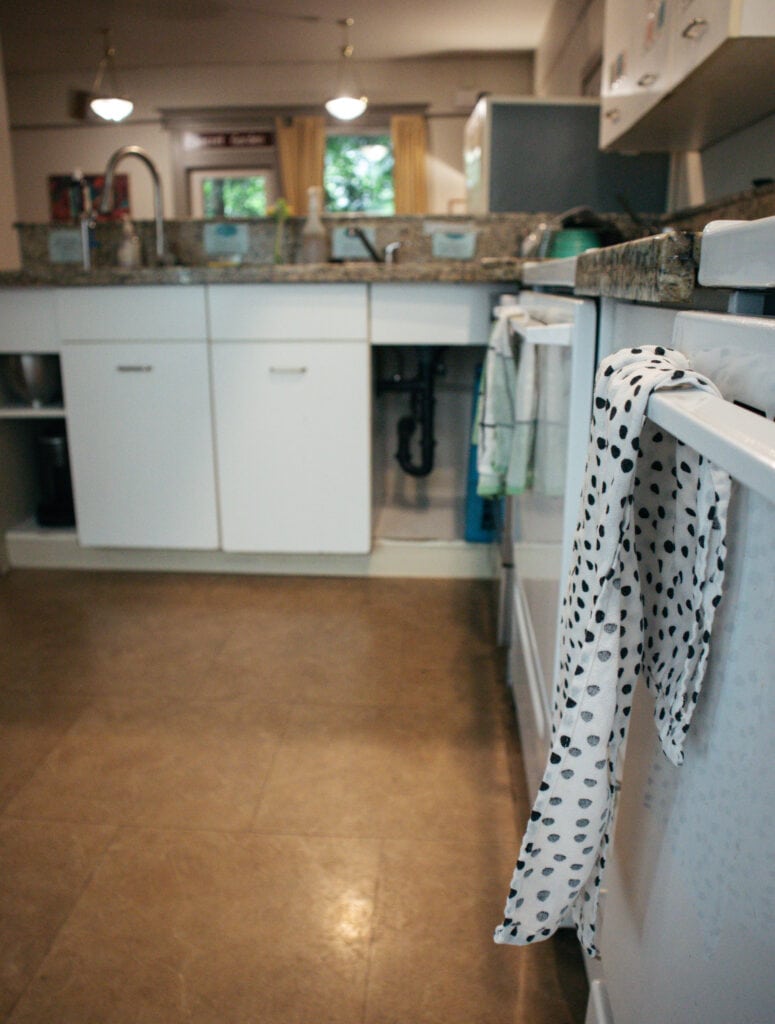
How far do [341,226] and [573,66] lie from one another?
246cm

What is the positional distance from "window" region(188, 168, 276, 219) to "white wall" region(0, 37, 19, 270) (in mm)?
4107

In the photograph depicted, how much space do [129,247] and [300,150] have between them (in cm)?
442

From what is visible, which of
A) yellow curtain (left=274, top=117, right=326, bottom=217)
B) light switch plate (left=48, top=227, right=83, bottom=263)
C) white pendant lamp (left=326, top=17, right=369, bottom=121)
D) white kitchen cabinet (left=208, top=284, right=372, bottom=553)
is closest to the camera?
white kitchen cabinet (left=208, top=284, right=372, bottom=553)

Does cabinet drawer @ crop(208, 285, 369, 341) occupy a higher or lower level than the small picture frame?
lower

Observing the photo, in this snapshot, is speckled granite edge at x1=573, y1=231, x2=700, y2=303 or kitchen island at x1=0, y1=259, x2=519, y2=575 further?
kitchen island at x1=0, y1=259, x2=519, y2=575

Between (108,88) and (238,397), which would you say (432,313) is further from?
(108,88)

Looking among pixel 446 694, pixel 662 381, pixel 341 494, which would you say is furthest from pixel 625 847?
pixel 341 494

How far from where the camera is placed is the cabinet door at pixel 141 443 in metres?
2.31

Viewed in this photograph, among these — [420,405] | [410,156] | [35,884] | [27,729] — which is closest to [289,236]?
[420,405]

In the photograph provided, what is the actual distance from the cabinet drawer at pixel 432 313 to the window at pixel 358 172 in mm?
4733

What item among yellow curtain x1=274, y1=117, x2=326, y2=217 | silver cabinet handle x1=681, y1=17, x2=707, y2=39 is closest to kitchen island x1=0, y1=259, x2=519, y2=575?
A: silver cabinet handle x1=681, y1=17, x2=707, y2=39

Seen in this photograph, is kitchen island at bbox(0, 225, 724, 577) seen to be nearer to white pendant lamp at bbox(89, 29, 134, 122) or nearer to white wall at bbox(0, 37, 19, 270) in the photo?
white wall at bbox(0, 37, 19, 270)

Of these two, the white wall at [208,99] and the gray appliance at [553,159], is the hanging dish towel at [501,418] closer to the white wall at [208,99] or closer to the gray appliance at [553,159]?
the gray appliance at [553,159]

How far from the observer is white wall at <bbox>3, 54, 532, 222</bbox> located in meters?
6.36
